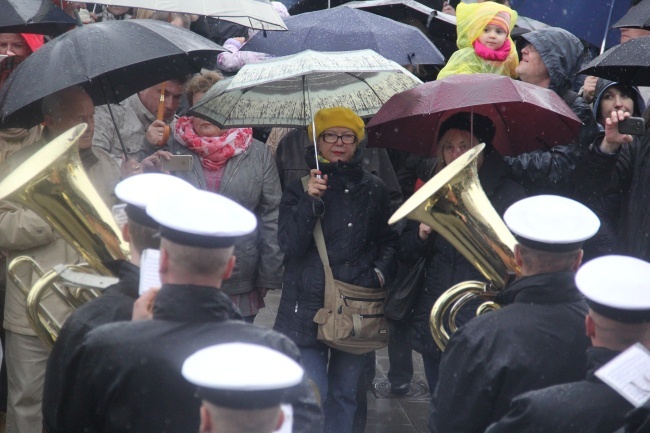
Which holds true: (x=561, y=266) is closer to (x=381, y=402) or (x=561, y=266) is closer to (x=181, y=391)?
(x=181, y=391)

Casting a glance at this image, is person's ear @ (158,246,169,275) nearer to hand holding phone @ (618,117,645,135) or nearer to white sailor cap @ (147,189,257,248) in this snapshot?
white sailor cap @ (147,189,257,248)

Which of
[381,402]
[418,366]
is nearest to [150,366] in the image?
[381,402]

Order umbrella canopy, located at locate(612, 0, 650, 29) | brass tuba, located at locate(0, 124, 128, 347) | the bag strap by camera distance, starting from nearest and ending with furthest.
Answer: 1. brass tuba, located at locate(0, 124, 128, 347)
2. the bag strap
3. umbrella canopy, located at locate(612, 0, 650, 29)

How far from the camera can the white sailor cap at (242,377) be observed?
7.23ft

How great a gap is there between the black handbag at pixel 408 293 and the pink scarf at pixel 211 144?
51.5 inches

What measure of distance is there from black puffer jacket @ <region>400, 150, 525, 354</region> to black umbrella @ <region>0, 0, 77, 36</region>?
2.53 metres

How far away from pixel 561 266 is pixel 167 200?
1359 mm

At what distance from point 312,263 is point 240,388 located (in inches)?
122

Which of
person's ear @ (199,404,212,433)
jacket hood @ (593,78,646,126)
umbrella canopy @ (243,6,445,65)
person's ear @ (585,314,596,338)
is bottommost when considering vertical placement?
jacket hood @ (593,78,646,126)

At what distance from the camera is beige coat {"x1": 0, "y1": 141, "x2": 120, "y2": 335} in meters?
4.96

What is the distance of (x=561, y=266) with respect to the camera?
334cm

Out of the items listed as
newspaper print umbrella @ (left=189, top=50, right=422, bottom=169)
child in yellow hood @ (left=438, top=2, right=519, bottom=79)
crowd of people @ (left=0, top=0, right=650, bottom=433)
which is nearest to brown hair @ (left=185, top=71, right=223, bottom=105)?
crowd of people @ (left=0, top=0, right=650, bottom=433)

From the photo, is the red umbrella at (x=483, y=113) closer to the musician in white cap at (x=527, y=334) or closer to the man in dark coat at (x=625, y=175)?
the man in dark coat at (x=625, y=175)

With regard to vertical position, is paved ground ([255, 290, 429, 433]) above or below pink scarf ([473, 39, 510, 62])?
below
